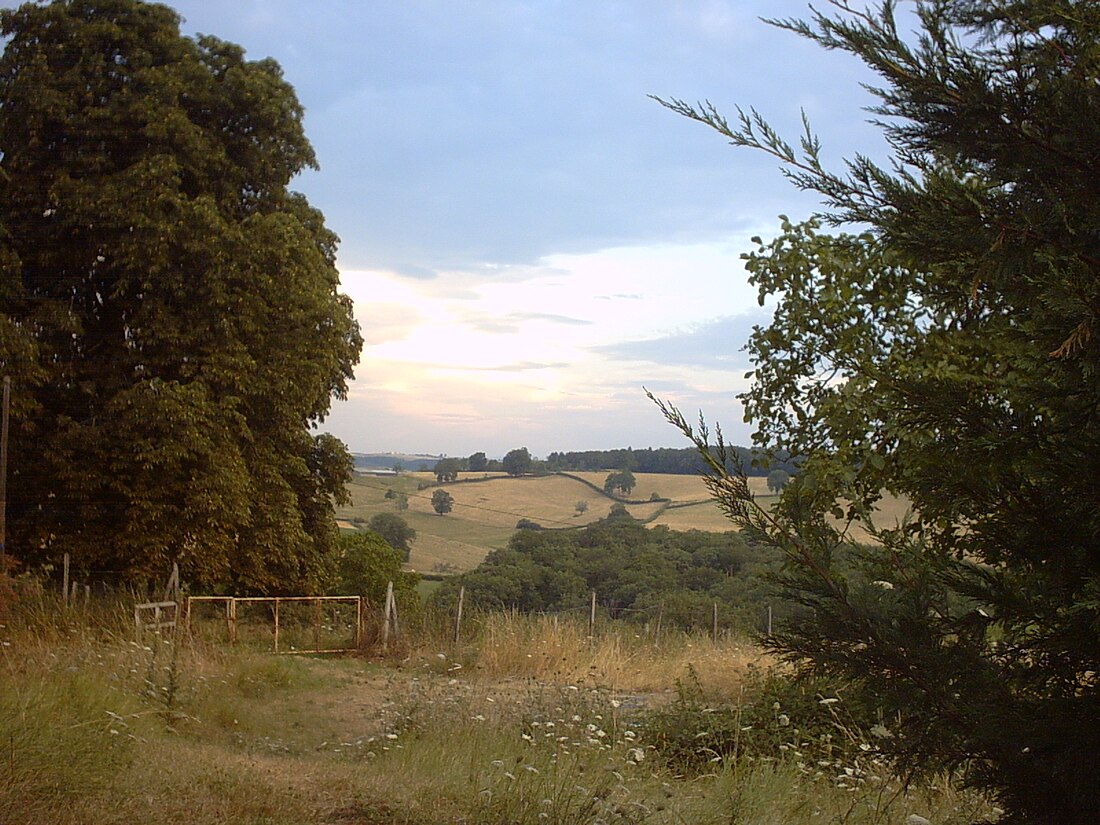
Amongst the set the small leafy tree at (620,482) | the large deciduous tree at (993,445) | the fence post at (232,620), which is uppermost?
the large deciduous tree at (993,445)

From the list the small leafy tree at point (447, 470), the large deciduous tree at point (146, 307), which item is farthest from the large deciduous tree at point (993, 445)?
the small leafy tree at point (447, 470)

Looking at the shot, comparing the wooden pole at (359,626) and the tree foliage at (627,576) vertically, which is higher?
the tree foliage at (627,576)

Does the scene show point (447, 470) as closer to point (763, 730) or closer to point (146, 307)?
point (146, 307)

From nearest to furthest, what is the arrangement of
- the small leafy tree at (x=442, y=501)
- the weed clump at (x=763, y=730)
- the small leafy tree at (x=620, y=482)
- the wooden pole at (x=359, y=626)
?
the weed clump at (x=763, y=730) → the wooden pole at (x=359, y=626) → the small leafy tree at (x=620, y=482) → the small leafy tree at (x=442, y=501)

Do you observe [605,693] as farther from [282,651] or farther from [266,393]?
[266,393]

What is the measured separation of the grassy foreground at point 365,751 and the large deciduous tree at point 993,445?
652 millimetres

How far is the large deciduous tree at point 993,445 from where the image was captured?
215 centimetres

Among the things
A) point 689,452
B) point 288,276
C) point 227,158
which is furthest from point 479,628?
point 689,452

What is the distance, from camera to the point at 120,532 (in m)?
15.6

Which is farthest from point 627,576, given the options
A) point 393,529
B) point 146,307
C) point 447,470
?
point 447,470

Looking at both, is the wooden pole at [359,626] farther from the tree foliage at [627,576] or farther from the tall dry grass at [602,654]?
the tall dry grass at [602,654]

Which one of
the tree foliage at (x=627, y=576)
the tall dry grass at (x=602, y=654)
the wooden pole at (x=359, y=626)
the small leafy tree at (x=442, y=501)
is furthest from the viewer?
the small leafy tree at (x=442, y=501)

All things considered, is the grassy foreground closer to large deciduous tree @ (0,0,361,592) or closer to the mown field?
large deciduous tree @ (0,0,361,592)

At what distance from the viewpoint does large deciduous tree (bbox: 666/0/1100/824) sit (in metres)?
2.15
